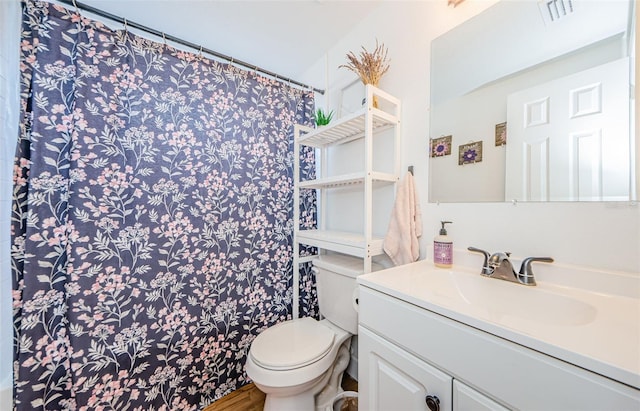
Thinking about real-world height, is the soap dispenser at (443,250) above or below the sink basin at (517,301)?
above

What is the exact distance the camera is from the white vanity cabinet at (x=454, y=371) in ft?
1.34

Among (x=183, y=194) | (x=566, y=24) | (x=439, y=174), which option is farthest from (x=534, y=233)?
(x=183, y=194)

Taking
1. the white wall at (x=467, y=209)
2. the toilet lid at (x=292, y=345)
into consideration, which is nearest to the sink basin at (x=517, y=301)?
the white wall at (x=467, y=209)

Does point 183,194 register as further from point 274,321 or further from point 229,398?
point 229,398

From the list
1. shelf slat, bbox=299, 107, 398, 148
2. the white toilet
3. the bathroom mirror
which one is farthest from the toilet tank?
shelf slat, bbox=299, 107, 398, 148

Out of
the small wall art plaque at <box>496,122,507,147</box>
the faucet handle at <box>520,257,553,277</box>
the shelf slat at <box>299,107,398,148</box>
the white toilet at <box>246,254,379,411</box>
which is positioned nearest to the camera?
the faucet handle at <box>520,257,553,277</box>

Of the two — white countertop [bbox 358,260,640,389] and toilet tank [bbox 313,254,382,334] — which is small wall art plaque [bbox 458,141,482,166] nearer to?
white countertop [bbox 358,260,640,389]

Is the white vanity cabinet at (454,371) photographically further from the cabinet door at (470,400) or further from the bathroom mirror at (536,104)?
the bathroom mirror at (536,104)

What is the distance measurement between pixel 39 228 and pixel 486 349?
1637mm

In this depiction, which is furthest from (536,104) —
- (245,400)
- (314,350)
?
(245,400)

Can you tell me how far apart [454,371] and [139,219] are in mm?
1442

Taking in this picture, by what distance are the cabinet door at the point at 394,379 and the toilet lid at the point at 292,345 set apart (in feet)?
1.05

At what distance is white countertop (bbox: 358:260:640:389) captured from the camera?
406mm

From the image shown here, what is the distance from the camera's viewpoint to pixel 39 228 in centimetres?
96
